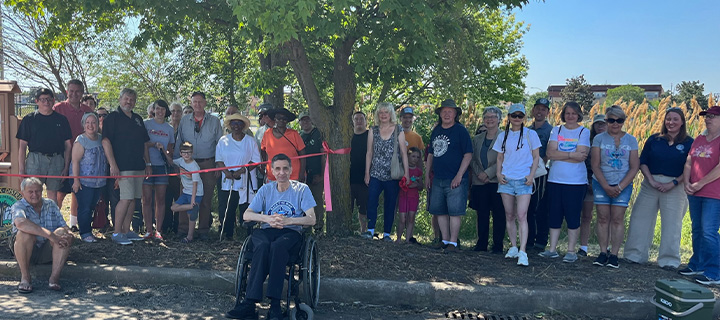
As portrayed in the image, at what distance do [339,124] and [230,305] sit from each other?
309cm

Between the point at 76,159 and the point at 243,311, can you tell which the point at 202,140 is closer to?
the point at 76,159

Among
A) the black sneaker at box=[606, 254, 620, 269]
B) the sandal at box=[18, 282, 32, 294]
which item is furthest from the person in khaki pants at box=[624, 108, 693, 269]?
the sandal at box=[18, 282, 32, 294]

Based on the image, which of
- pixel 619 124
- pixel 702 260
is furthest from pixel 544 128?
pixel 702 260

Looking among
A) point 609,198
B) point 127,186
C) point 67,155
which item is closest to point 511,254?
point 609,198

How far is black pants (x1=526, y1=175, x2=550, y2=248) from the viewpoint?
677cm

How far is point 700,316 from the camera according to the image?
445 centimetres

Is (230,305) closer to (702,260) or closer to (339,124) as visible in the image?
(339,124)

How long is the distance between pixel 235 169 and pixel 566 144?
4.13m

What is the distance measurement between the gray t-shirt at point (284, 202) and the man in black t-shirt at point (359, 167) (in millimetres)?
2326

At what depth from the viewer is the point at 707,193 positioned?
18.5 ft

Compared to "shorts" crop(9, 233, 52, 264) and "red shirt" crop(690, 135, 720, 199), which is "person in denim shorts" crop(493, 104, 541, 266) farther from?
"shorts" crop(9, 233, 52, 264)

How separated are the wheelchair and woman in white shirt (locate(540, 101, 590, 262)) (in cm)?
321

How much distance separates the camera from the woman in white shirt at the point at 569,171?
6.27 meters

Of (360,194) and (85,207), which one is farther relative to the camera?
(360,194)
